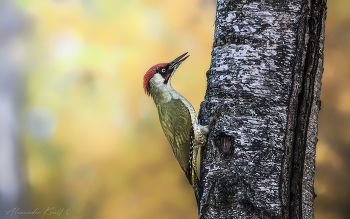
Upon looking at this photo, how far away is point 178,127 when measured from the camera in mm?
2299

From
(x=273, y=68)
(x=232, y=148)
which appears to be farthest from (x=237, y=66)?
(x=232, y=148)

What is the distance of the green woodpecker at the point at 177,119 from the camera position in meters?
2.09

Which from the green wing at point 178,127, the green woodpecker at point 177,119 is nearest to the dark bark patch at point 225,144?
the green woodpecker at point 177,119

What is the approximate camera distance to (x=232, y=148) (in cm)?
163

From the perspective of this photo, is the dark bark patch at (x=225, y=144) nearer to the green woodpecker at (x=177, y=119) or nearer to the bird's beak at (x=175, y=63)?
the green woodpecker at (x=177, y=119)

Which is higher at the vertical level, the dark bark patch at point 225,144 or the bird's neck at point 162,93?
the bird's neck at point 162,93

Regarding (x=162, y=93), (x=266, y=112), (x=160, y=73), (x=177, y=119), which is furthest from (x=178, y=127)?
(x=266, y=112)

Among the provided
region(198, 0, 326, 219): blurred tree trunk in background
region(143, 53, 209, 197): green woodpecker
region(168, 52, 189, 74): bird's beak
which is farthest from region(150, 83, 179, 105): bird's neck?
region(198, 0, 326, 219): blurred tree trunk in background

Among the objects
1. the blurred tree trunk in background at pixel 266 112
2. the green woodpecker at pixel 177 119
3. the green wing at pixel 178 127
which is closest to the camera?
the blurred tree trunk in background at pixel 266 112

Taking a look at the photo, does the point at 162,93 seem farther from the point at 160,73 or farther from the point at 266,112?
the point at 266,112

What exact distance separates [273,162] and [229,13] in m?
0.89

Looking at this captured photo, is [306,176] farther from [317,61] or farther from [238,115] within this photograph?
[317,61]

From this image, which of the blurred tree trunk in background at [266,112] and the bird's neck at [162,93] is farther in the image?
the bird's neck at [162,93]

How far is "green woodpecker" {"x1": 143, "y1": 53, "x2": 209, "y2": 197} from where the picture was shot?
2.09m
